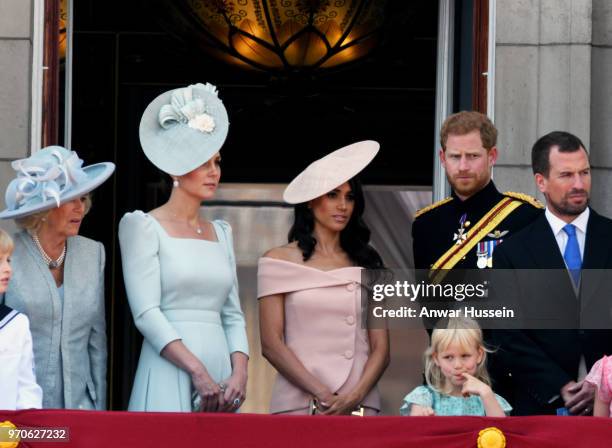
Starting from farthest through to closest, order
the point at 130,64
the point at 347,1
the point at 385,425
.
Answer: the point at 130,64
the point at 347,1
the point at 385,425

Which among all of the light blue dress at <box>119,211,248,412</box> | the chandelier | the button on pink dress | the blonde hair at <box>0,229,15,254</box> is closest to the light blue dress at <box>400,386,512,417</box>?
the button on pink dress

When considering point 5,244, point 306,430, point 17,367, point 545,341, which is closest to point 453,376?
point 545,341

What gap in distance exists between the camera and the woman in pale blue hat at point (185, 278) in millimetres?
6879

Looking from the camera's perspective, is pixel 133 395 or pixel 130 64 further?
pixel 130 64

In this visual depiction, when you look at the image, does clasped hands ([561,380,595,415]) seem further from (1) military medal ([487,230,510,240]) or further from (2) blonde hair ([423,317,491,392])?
(1) military medal ([487,230,510,240])

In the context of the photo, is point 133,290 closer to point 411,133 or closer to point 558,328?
point 558,328

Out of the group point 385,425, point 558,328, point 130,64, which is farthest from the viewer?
point 130,64

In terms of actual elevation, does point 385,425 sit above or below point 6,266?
below

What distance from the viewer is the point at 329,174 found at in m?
7.52

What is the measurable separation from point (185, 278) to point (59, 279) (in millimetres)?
522

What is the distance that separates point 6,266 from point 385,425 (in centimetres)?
157

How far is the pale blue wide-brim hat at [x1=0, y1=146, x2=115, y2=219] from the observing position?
6.91 meters

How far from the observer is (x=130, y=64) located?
12.2m

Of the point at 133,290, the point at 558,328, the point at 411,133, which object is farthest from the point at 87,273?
the point at 411,133
